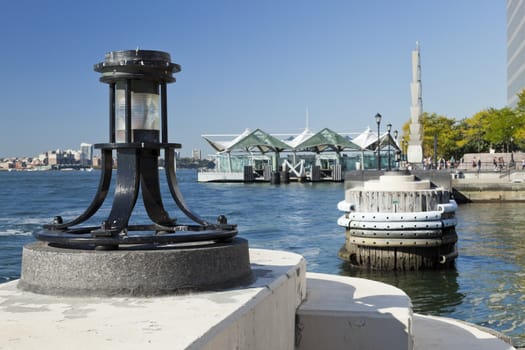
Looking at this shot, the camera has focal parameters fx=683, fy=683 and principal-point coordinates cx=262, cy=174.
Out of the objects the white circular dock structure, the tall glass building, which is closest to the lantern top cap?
the white circular dock structure

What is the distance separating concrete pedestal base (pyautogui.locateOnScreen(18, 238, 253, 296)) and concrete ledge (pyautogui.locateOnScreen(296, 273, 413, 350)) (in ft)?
4.11

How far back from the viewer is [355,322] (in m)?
5.98

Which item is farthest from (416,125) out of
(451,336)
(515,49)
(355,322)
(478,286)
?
(515,49)

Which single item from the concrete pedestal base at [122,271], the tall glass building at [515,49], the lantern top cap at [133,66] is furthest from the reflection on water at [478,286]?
the tall glass building at [515,49]

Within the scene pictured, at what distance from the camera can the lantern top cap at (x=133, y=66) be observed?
5.80m

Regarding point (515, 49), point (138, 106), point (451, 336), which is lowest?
point (451, 336)

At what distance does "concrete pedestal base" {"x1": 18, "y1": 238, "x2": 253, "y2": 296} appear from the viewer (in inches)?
194

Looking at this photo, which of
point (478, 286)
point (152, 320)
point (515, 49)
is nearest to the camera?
point (152, 320)

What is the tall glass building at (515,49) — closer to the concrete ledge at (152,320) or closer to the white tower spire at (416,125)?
the white tower spire at (416,125)

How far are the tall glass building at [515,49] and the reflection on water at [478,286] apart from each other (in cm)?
6436

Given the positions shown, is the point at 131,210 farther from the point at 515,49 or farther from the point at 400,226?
the point at 515,49

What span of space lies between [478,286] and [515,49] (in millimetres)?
84001

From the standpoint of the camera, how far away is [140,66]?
19.1ft

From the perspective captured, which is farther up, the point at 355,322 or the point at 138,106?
the point at 138,106
